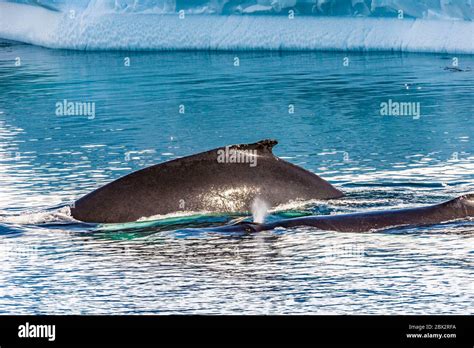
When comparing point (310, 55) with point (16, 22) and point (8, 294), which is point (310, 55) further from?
point (8, 294)

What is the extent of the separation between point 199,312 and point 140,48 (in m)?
27.7

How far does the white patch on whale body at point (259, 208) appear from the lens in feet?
33.9

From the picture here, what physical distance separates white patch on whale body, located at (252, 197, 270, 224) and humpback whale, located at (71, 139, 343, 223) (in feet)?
0.13

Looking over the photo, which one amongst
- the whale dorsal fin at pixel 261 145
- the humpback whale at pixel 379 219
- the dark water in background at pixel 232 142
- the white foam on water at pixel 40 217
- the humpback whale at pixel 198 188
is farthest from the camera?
the white foam on water at pixel 40 217

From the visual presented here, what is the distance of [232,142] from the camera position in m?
16.2

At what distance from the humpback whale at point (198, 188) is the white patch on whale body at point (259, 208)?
0.13 ft

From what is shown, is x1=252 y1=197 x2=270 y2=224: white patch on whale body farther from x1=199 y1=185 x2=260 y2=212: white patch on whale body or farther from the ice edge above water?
the ice edge above water

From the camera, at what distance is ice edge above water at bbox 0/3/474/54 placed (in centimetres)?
3212

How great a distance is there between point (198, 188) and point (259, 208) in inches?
22.4

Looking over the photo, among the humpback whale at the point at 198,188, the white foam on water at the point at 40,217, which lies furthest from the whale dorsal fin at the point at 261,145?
the white foam on water at the point at 40,217

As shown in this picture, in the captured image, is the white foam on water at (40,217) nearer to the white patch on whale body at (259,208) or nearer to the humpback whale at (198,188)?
the humpback whale at (198,188)

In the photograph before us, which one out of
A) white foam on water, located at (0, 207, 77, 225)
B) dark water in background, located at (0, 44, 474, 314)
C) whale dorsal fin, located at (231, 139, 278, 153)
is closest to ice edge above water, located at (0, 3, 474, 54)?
dark water in background, located at (0, 44, 474, 314)

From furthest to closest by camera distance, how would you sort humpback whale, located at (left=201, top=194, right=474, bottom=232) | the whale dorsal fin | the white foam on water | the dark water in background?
the white foam on water, the whale dorsal fin, humpback whale, located at (left=201, top=194, right=474, bottom=232), the dark water in background

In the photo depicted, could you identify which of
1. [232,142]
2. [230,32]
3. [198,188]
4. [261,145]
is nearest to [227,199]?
[198,188]
